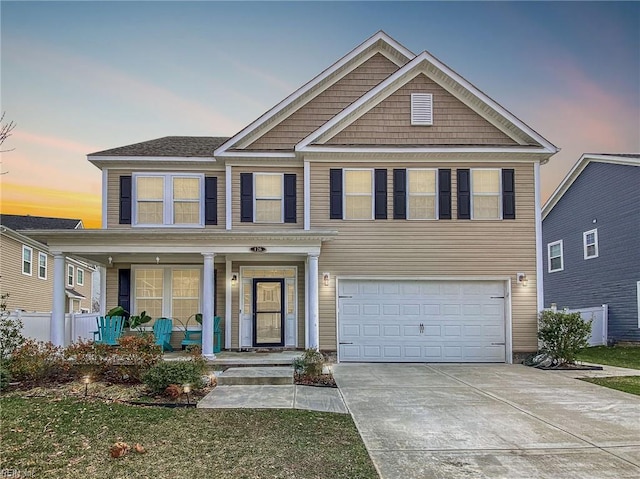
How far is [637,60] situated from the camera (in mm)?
15789

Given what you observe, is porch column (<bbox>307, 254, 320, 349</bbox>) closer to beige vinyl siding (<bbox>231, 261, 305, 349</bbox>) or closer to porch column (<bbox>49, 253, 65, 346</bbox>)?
beige vinyl siding (<bbox>231, 261, 305, 349</bbox>)

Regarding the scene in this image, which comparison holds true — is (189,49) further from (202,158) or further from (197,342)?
(197,342)

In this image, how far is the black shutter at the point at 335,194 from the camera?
13.2m

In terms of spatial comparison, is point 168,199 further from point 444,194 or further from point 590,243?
point 590,243

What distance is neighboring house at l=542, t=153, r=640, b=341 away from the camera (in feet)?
57.8

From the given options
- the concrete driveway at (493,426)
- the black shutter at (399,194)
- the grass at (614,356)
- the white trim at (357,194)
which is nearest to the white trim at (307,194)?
the white trim at (357,194)

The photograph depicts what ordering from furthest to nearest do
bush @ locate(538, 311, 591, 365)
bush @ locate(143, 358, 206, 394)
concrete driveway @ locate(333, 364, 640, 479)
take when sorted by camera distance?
bush @ locate(538, 311, 591, 365)
bush @ locate(143, 358, 206, 394)
concrete driveway @ locate(333, 364, 640, 479)

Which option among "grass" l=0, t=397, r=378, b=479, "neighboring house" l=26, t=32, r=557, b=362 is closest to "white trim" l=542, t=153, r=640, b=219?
"neighboring house" l=26, t=32, r=557, b=362

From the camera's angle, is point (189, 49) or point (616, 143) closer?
point (189, 49)

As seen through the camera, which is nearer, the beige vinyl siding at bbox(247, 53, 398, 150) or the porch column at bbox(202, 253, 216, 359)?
the porch column at bbox(202, 253, 216, 359)

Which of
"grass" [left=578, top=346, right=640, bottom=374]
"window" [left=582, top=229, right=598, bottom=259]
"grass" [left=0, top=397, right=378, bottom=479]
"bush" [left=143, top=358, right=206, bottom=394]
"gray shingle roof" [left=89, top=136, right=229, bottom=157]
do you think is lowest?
"grass" [left=578, top=346, right=640, bottom=374]

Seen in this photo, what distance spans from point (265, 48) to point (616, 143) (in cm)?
1637

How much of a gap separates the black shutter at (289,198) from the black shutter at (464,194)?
14.6ft

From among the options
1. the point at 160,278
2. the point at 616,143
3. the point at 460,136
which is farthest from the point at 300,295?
the point at 616,143
